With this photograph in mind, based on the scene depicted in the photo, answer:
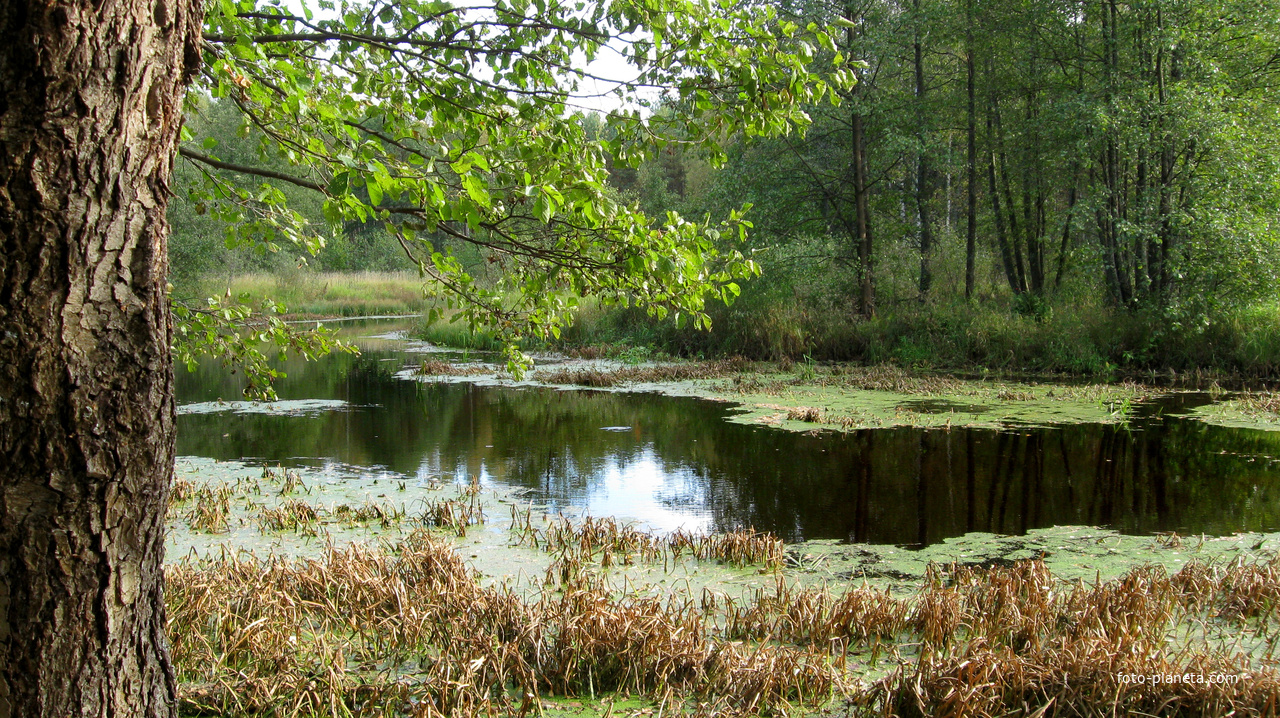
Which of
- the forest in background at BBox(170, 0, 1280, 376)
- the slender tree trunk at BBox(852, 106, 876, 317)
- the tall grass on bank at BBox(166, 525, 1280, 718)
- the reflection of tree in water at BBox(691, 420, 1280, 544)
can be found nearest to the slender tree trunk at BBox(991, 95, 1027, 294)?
the forest in background at BBox(170, 0, 1280, 376)

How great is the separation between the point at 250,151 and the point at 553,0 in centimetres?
4666

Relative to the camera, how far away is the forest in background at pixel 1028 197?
14.9m

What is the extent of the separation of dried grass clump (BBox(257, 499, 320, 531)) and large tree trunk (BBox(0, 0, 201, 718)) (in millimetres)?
4362

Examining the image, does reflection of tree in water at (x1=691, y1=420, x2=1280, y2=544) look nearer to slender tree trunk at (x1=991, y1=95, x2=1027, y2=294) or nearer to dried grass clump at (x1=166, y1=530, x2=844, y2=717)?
dried grass clump at (x1=166, y1=530, x2=844, y2=717)

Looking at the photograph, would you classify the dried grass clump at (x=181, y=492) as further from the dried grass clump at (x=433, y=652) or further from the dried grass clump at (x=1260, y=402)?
the dried grass clump at (x=1260, y=402)

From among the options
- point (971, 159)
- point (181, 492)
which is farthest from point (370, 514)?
point (971, 159)

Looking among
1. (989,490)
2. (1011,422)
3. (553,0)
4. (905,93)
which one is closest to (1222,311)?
(1011,422)

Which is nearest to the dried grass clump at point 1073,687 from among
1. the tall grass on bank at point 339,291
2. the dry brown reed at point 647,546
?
the dry brown reed at point 647,546

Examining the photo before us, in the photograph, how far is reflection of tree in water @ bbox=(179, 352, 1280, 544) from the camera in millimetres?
7066

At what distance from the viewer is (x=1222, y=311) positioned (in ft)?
48.6

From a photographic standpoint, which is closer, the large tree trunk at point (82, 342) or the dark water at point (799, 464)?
the large tree trunk at point (82, 342)

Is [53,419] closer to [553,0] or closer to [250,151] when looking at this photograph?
[553,0]

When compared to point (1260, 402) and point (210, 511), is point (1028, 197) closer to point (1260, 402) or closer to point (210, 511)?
point (1260, 402)

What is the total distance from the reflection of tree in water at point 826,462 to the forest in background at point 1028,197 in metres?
3.80
